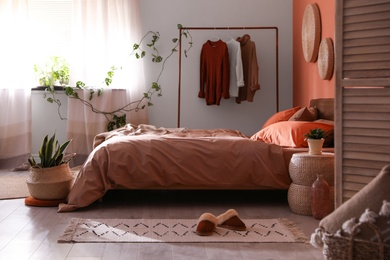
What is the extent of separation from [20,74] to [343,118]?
4.65m

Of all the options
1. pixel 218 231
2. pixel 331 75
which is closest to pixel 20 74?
pixel 331 75

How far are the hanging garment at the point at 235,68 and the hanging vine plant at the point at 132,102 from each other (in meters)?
0.58

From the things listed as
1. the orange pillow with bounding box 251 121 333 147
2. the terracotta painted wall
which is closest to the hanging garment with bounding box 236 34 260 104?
the terracotta painted wall

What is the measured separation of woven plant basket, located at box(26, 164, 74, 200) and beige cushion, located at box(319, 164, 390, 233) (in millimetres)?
2532

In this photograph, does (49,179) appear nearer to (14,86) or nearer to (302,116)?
(302,116)

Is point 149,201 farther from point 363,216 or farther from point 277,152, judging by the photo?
point 363,216

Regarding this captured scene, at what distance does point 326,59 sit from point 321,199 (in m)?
1.79

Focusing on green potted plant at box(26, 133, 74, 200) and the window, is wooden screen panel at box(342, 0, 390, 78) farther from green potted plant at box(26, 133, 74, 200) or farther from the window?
the window

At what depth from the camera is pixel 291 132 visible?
14.0 ft

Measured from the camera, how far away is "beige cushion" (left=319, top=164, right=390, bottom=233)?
74.6 inches

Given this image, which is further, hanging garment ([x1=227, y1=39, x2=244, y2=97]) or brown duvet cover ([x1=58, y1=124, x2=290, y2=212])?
hanging garment ([x1=227, y1=39, x2=244, y2=97])

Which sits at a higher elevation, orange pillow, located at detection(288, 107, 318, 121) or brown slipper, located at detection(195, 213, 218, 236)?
orange pillow, located at detection(288, 107, 318, 121)

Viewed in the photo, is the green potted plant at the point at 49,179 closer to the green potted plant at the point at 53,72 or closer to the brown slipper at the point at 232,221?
the brown slipper at the point at 232,221

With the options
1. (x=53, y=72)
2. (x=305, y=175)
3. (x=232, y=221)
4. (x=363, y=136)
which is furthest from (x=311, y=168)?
(x=53, y=72)
